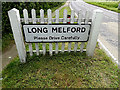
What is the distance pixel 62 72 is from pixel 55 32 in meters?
1.25

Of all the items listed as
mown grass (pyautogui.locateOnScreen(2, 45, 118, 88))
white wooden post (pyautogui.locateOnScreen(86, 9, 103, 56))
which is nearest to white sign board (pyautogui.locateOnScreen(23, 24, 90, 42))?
white wooden post (pyautogui.locateOnScreen(86, 9, 103, 56))

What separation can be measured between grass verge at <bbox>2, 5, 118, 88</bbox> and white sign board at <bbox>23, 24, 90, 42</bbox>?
2.31 ft

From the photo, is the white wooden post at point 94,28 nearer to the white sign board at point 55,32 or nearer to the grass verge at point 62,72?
the white sign board at point 55,32

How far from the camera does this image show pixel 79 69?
9.77ft

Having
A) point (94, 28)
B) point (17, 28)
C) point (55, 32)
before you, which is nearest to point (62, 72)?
point (55, 32)

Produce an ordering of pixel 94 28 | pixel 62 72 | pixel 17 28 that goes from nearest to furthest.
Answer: pixel 17 28
pixel 62 72
pixel 94 28

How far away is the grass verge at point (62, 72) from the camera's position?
8.35 feet

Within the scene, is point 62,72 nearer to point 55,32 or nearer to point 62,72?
point 62,72

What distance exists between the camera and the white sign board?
116 inches

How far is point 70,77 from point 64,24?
157 centimetres

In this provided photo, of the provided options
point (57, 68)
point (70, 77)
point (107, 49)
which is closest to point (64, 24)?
point (57, 68)

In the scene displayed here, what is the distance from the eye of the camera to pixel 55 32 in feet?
10.00

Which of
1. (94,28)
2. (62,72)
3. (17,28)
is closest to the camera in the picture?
(17,28)

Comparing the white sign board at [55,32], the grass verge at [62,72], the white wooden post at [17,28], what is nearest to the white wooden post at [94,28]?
the white sign board at [55,32]
